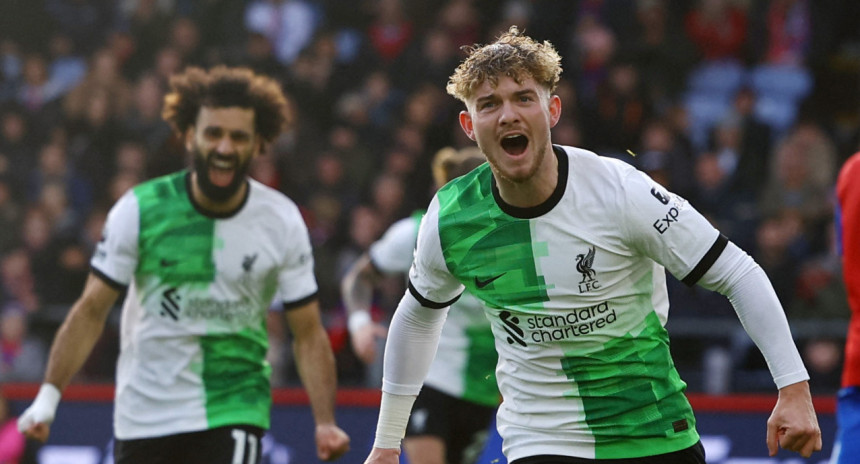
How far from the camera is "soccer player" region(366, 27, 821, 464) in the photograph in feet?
13.6

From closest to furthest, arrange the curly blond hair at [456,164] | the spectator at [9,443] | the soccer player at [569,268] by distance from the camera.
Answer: the soccer player at [569,268]
the curly blond hair at [456,164]
the spectator at [9,443]

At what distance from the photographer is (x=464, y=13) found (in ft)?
43.1

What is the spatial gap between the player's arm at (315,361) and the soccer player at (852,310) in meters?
2.16

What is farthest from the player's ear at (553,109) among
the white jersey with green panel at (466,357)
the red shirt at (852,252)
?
the white jersey with green panel at (466,357)

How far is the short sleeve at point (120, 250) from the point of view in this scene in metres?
5.82

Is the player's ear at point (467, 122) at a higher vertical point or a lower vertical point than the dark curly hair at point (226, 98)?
lower

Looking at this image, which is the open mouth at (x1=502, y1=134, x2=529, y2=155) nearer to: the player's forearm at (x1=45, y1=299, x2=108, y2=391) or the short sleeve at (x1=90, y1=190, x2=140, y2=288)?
the short sleeve at (x1=90, y1=190, x2=140, y2=288)

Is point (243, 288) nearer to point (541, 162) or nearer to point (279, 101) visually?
point (279, 101)

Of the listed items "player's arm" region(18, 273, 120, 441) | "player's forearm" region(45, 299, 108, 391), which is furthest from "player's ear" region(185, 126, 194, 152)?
"player's forearm" region(45, 299, 108, 391)

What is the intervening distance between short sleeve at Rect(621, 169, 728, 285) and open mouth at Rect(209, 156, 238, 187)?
2.35 metres

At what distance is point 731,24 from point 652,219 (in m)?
9.37

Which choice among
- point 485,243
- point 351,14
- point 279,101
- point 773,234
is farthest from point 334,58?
point 485,243

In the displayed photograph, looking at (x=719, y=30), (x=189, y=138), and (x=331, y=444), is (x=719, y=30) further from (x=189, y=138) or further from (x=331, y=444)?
(x=331, y=444)

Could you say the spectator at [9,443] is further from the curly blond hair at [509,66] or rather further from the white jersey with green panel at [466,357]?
the curly blond hair at [509,66]
